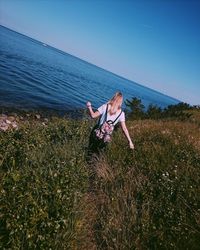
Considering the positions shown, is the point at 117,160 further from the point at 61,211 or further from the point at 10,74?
the point at 10,74

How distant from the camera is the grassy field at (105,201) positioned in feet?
17.0

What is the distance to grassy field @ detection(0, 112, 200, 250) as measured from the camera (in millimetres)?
5176

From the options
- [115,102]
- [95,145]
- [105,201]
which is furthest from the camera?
[95,145]

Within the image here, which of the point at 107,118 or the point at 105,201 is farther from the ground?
the point at 107,118

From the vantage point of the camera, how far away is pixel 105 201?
7.17 meters

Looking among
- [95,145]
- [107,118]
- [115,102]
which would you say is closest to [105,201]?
[95,145]

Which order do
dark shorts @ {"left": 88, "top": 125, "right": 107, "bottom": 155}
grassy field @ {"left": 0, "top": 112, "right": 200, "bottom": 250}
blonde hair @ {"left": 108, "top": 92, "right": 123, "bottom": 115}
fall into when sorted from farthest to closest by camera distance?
dark shorts @ {"left": 88, "top": 125, "right": 107, "bottom": 155} < blonde hair @ {"left": 108, "top": 92, "right": 123, "bottom": 115} < grassy field @ {"left": 0, "top": 112, "right": 200, "bottom": 250}

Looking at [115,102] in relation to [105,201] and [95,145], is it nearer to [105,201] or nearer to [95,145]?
[95,145]

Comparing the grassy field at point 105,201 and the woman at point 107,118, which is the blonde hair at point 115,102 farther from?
the grassy field at point 105,201

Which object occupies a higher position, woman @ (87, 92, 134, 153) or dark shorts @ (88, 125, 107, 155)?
woman @ (87, 92, 134, 153)

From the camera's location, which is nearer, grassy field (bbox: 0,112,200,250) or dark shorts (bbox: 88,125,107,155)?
grassy field (bbox: 0,112,200,250)

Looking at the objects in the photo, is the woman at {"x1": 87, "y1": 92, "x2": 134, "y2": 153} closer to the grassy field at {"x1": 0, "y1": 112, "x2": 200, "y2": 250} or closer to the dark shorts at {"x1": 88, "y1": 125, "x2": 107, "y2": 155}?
the dark shorts at {"x1": 88, "y1": 125, "x2": 107, "y2": 155}

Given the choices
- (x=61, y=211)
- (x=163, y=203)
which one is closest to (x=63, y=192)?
(x=61, y=211)

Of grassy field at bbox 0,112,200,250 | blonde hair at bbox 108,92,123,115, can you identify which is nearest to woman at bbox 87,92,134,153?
blonde hair at bbox 108,92,123,115
